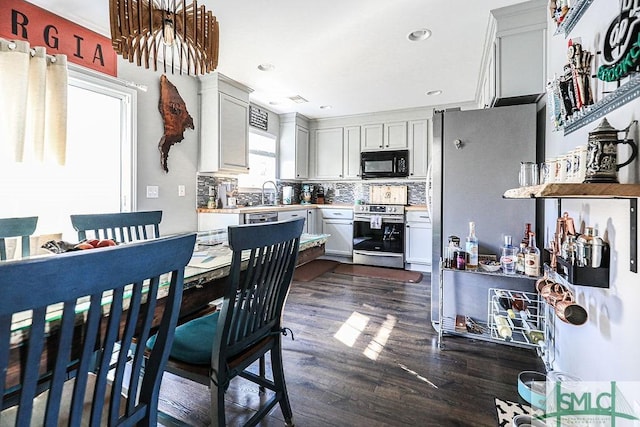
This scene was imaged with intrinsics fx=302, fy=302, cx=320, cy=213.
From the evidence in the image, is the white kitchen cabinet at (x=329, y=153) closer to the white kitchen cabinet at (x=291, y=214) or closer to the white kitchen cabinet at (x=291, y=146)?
the white kitchen cabinet at (x=291, y=146)

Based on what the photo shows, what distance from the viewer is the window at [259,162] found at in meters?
4.63

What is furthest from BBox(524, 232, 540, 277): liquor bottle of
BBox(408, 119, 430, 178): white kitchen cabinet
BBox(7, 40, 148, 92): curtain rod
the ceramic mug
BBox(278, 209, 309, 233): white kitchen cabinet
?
BBox(7, 40, 148, 92): curtain rod

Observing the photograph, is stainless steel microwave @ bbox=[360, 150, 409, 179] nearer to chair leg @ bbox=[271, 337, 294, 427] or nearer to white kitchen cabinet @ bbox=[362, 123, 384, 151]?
white kitchen cabinet @ bbox=[362, 123, 384, 151]

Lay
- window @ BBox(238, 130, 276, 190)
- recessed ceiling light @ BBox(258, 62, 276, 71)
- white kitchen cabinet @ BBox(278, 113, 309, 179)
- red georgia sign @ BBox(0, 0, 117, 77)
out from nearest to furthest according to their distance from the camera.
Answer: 1. red georgia sign @ BBox(0, 0, 117, 77)
2. recessed ceiling light @ BBox(258, 62, 276, 71)
3. window @ BBox(238, 130, 276, 190)
4. white kitchen cabinet @ BBox(278, 113, 309, 179)

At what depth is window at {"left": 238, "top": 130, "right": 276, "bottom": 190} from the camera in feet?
15.2

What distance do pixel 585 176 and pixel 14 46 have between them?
3192 mm

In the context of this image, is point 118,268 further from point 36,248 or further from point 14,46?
point 14,46

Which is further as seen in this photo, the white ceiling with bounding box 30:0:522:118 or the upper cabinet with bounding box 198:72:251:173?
the upper cabinet with bounding box 198:72:251:173

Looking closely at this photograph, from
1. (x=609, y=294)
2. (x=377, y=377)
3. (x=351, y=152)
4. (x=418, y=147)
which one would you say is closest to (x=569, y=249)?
(x=609, y=294)

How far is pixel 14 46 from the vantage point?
1.94 metres

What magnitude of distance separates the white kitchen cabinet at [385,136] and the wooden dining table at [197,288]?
11.4ft

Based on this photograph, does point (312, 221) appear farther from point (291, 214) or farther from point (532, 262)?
point (532, 262)

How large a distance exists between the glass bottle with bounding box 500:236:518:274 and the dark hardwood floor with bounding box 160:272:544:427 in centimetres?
61

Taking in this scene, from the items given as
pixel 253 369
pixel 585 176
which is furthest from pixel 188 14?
pixel 253 369
